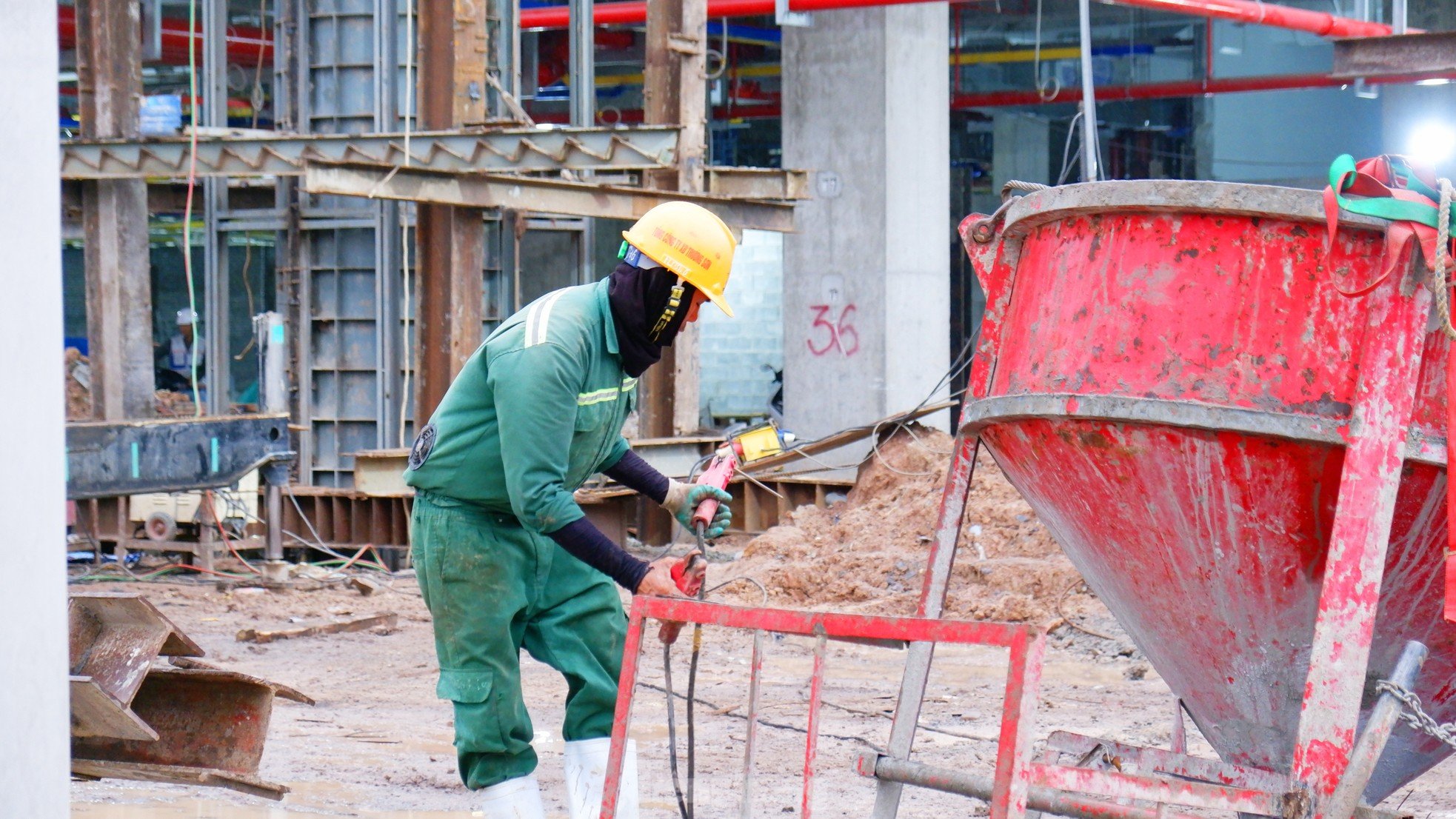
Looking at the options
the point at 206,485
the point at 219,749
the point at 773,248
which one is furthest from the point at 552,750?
the point at 773,248

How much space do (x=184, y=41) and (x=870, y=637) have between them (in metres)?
15.5

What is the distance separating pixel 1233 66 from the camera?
17.4 metres

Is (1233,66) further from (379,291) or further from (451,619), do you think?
(451,619)

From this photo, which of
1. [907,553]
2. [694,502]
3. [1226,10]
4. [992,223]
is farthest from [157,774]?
[1226,10]

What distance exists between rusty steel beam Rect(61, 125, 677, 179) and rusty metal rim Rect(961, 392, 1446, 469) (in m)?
7.29

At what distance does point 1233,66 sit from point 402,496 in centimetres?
1176

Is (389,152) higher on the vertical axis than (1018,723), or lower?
higher

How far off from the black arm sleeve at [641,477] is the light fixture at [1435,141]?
489 inches

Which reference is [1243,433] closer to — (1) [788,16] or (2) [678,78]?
(2) [678,78]

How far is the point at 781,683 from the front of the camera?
22.3ft

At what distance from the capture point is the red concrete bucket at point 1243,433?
111 inches

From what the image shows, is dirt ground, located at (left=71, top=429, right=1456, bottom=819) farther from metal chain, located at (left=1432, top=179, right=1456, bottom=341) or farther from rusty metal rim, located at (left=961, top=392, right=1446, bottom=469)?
metal chain, located at (left=1432, top=179, right=1456, bottom=341)

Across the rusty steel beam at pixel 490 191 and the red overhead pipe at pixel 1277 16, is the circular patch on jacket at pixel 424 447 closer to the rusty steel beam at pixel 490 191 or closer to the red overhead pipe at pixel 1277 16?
the rusty steel beam at pixel 490 191

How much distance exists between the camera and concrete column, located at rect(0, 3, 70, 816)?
101 inches
